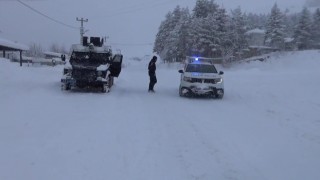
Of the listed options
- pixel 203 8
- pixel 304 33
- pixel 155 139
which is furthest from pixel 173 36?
pixel 155 139

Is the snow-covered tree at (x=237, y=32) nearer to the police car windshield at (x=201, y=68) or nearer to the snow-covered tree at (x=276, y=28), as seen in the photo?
the snow-covered tree at (x=276, y=28)

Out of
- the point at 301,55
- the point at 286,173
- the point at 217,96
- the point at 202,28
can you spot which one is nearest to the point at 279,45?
the point at 202,28

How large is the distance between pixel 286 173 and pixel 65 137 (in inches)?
188

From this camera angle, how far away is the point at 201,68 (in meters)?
20.6

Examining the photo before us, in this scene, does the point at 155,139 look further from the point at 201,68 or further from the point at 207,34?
the point at 207,34

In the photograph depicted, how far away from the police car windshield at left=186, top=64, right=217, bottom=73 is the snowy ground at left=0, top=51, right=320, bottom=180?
3.32 m

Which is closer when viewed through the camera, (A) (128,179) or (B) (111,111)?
(A) (128,179)

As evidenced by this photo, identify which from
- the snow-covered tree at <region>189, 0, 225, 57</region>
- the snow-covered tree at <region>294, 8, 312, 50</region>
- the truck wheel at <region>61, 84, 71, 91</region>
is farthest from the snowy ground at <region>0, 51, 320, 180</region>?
the snow-covered tree at <region>294, 8, 312, 50</region>

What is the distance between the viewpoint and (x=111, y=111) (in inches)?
553

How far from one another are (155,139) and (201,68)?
1124 centimetres

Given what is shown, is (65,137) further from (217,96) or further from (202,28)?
(202,28)

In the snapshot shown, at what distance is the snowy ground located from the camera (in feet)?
24.0

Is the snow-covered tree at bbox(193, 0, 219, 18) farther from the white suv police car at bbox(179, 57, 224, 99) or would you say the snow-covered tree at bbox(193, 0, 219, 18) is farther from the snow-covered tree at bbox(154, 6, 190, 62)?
the white suv police car at bbox(179, 57, 224, 99)

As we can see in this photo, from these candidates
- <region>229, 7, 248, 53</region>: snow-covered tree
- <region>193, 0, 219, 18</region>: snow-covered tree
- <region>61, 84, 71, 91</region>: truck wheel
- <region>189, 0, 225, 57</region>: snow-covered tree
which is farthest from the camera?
<region>193, 0, 219, 18</region>: snow-covered tree
